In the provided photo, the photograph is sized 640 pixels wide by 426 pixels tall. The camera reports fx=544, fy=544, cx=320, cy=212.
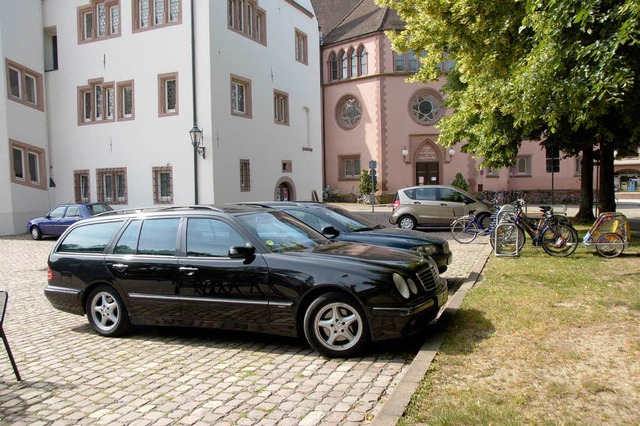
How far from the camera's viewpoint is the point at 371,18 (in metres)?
41.4

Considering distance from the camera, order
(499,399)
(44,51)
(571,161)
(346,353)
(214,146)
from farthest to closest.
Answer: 1. (571,161)
2. (44,51)
3. (214,146)
4. (346,353)
5. (499,399)

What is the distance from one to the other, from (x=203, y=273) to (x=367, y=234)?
12.8 feet

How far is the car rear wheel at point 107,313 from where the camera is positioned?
6488 millimetres

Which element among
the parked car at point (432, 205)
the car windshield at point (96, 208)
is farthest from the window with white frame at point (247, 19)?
the parked car at point (432, 205)

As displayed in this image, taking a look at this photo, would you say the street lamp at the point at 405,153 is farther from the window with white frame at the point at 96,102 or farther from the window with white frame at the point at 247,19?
the window with white frame at the point at 96,102

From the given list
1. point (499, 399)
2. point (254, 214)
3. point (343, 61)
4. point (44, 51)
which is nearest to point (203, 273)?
point (254, 214)

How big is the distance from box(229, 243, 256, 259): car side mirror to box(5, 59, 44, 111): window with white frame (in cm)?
2243

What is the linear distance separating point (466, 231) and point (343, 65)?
29594 mm

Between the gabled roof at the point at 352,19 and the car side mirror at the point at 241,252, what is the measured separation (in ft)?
118

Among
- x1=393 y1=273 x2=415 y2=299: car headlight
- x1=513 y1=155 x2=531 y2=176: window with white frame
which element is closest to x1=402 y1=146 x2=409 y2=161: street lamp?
x1=513 y1=155 x2=531 y2=176: window with white frame

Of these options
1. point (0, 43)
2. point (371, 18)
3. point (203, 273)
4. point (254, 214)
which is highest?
point (371, 18)

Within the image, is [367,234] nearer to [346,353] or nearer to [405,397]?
[346,353]

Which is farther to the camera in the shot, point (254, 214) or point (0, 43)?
point (0, 43)

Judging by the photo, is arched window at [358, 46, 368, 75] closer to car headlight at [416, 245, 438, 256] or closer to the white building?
the white building
